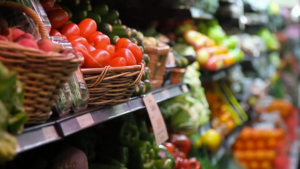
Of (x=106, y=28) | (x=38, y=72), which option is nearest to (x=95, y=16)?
(x=106, y=28)

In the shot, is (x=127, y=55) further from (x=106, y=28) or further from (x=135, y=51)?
(x=106, y=28)

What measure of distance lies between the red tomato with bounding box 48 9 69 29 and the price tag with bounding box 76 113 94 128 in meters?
0.45

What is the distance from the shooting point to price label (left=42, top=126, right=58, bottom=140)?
1.05m

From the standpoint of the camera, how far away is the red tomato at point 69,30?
1622 mm

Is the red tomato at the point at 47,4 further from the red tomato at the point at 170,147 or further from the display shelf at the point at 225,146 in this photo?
the display shelf at the point at 225,146

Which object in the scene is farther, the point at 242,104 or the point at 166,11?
the point at 242,104

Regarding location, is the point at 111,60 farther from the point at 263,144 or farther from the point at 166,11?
the point at 263,144

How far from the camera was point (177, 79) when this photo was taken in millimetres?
2428

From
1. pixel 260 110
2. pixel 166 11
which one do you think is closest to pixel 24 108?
pixel 166 11

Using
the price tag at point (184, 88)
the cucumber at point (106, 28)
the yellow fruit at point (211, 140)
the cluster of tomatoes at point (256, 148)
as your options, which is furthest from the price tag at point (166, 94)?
the cluster of tomatoes at point (256, 148)

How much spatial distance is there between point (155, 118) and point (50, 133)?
2.91 feet

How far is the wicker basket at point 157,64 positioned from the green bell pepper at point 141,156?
330mm

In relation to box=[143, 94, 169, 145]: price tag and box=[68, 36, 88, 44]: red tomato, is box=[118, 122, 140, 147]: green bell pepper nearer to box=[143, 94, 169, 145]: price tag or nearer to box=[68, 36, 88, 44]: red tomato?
box=[143, 94, 169, 145]: price tag

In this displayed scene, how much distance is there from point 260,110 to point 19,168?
4655mm
